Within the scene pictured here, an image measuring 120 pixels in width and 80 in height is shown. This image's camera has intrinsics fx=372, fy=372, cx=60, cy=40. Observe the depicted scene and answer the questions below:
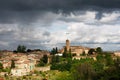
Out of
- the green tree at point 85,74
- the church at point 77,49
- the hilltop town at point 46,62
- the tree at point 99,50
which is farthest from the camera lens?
the church at point 77,49

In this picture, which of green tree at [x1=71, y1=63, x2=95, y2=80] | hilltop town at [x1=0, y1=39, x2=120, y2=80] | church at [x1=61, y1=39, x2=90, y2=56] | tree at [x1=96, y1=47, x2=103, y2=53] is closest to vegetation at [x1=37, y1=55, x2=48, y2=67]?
hilltop town at [x1=0, y1=39, x2=120, y2=80]

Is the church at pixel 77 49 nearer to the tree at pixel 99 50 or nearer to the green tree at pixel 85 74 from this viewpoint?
the tree at pixel 99 50

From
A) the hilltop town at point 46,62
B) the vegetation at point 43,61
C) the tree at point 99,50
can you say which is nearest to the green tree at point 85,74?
the hilltop town at point 46,62

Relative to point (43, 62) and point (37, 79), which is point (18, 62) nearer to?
point (43, 62)

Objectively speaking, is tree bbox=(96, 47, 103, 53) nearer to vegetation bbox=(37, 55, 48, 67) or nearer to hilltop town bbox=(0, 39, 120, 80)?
hilltop town bbox=(0, 39, 120, 80)

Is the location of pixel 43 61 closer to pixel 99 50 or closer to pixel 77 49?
pixel 77 49

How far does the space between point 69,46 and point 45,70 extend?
2413cm

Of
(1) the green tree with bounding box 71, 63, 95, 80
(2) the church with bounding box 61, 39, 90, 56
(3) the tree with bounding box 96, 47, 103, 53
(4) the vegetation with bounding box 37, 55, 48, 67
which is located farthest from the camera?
(2) the church with bounding box 61, 39, 90, 56

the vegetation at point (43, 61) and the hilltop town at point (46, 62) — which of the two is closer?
the hilltop town at point (46, 62)

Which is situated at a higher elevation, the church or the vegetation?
the church

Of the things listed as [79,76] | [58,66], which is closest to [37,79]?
[58,66]

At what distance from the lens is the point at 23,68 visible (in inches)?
2931

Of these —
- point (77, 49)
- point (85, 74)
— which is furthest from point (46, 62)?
point (85, 74)

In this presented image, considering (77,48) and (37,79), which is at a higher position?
(77,48)
